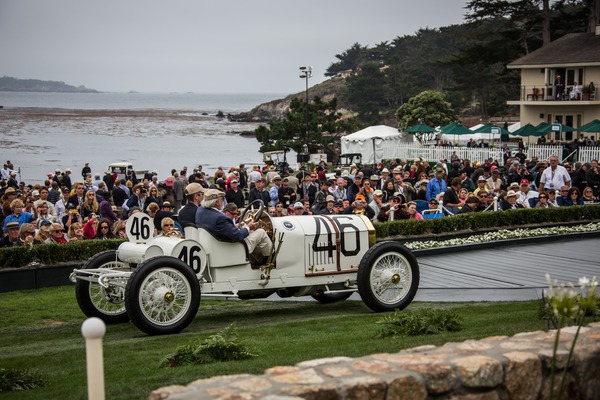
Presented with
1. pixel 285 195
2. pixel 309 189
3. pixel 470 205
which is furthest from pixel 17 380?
pixel 309 189

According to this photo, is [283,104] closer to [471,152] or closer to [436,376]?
[471,152]

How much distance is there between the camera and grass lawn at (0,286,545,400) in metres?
7.72

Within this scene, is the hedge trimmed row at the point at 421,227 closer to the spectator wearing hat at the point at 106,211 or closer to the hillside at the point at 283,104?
the spectator wearing hat at the point at 106,211

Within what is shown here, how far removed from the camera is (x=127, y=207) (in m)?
22.5

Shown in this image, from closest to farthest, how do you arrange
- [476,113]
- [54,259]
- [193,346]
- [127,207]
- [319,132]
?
[193,346] → [54,259] → [127,207] → [319,132] → [476,113]

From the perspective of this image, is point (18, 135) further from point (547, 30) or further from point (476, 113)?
point (547, 30)

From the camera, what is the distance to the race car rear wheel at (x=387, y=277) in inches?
454

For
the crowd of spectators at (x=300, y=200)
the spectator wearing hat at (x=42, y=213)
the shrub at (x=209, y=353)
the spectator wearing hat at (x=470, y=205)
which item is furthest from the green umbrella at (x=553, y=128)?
the shrub at (x=209, y=353)

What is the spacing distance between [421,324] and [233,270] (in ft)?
9.78

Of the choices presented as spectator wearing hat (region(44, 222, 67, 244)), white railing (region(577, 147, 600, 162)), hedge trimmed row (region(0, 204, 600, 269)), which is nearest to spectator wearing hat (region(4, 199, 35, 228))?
spectator wearing hat (region(44, 222, 67, 244))

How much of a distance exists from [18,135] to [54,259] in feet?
352

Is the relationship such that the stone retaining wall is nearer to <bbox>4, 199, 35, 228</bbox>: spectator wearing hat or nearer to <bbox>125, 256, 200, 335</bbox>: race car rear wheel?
<bbox>125, 256, 200, 335</bbox>: race car rear wheel

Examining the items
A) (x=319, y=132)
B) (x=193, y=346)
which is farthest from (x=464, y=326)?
(x=319, y=132)

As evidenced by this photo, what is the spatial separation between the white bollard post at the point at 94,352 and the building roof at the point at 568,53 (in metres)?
47.5
